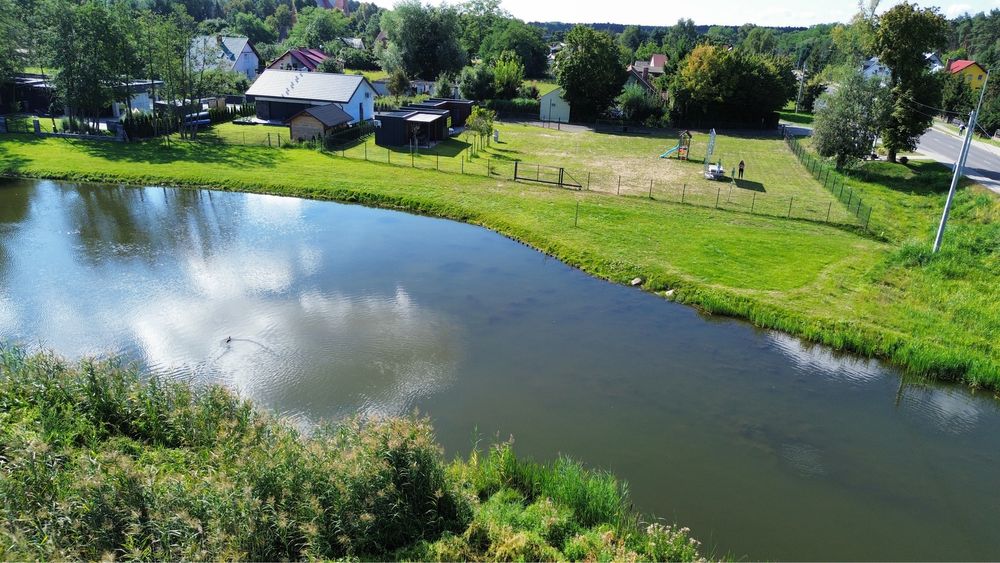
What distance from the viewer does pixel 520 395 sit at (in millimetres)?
14570

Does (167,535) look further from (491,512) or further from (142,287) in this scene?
(142,287)

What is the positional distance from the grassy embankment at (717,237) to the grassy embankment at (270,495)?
11.2m

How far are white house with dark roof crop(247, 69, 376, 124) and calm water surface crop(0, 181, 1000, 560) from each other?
2591cm

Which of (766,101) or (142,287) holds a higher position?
(766,101)

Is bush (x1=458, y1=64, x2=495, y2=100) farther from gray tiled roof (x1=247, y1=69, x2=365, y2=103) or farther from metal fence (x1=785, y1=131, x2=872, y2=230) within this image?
metal fence (x1=785, y1=131, x2=872, y2=230)

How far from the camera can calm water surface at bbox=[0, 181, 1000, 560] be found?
1162cm

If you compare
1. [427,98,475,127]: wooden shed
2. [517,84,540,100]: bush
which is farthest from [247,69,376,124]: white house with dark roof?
[517,84,540,100]: bush

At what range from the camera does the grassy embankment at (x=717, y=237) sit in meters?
18.4

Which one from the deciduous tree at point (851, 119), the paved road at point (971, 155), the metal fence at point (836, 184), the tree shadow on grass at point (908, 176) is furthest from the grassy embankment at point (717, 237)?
the paved road at point (971, 155)

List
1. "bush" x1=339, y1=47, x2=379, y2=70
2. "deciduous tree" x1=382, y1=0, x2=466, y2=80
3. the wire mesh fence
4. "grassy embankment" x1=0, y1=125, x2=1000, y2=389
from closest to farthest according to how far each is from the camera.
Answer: "grassy embankment" x1=0, y1=125, x2=1000, y2=389 < the wire mesh fence < "deciduous tree" x1=382, y1=0, x2=466, y2=80 < "bush" x1=339, y1=47, x2=379, y2=70

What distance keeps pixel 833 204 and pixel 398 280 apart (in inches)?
946

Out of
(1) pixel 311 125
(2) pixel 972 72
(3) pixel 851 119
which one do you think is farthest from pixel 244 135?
(2) pixel 972 72

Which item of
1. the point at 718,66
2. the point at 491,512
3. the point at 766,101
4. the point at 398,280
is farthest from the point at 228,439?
the point at 766,101

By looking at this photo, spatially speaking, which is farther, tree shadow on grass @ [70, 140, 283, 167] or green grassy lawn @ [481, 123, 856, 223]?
tree shadow on grass @ [70, 140, 283, 167]
